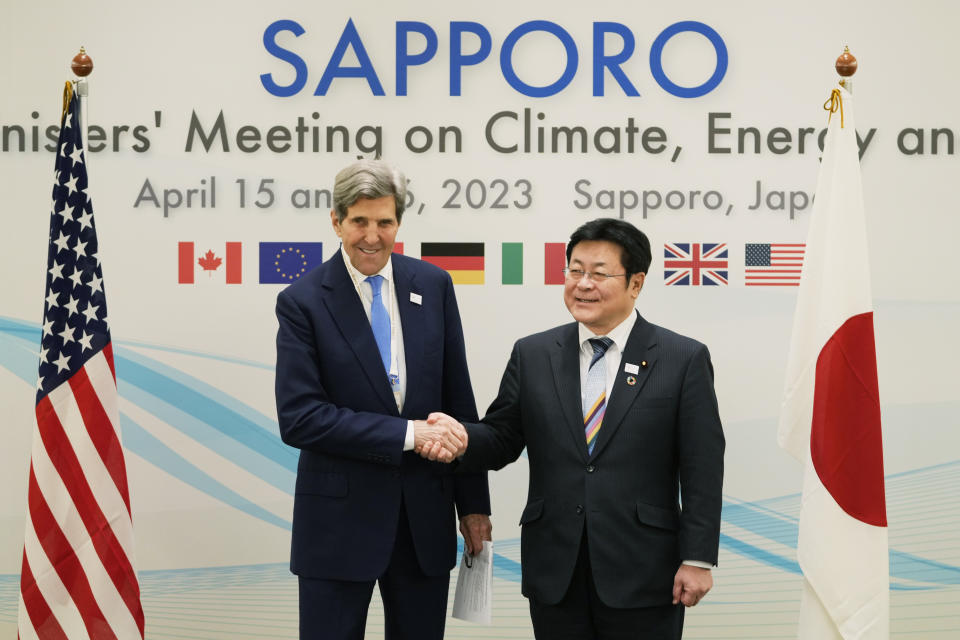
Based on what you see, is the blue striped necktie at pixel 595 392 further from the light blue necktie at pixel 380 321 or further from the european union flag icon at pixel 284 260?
the european union flag icon at pixel 284 260

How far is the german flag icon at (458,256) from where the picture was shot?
3.83 metres

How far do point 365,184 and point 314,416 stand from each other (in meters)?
0.64

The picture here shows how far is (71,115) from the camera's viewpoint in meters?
3.23

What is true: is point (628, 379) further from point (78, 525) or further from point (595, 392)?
point (78, 525)

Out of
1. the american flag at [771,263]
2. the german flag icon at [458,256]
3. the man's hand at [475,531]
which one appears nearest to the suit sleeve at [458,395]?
the man's hand at [475,531]

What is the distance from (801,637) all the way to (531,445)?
1.02 meters

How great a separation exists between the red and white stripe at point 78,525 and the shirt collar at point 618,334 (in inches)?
63.7

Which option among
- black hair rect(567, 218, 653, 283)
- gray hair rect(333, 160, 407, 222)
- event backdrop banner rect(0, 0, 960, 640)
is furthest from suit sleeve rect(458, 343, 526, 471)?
event backdrop banner rect(0, 0, 960, 640)

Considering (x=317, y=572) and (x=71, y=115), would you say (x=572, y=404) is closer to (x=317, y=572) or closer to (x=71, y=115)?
(x=317, y=572)

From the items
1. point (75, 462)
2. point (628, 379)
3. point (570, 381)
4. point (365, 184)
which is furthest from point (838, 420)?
point (75, 462)

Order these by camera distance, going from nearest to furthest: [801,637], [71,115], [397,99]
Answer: [801,637] → [71,115] → [397,99]

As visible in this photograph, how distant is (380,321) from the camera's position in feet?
9.07

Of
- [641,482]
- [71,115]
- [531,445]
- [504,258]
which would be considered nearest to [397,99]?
[504,258]

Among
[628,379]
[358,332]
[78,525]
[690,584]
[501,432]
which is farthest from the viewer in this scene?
[78,525]
